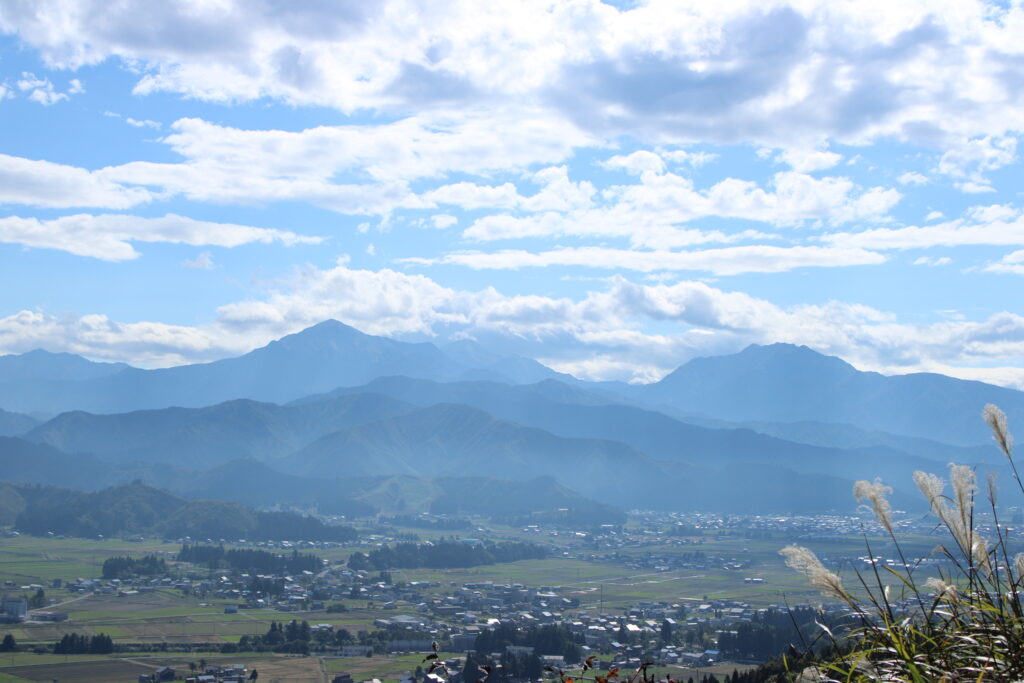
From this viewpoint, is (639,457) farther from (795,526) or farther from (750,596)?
(750,596)

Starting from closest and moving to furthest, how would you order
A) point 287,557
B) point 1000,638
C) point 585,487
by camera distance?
point 1000,638 < point 287,557 < point 585,487

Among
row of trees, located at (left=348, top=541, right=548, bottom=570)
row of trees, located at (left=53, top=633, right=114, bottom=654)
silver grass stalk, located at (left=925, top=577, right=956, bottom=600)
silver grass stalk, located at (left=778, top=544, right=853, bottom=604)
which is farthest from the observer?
row of trees, located at (left=348, top=541, right=548, bottom=570)

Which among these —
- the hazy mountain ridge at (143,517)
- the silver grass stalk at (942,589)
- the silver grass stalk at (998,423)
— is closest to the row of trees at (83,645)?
the silver grass stalk at (942,589)

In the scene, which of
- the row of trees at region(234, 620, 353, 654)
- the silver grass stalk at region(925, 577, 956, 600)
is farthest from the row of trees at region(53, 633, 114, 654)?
the silver grass stalk at region(925, 577, 956, 600)

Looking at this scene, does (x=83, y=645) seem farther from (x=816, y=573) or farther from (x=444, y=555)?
(x=444, y=555)

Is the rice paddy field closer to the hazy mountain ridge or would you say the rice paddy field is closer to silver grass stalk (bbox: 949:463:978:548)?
the hazy mountain ridge

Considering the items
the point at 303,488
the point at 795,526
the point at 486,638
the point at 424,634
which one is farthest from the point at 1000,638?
the point at 303,488

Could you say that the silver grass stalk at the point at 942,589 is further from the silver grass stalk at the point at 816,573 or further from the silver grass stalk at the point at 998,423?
the silver grass stalk at the point at 998,423

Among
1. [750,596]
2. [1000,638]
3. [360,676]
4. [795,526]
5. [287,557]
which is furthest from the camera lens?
[795,526]

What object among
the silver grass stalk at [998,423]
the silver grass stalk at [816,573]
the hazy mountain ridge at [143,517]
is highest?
the silver grass stalk at [998,423]
